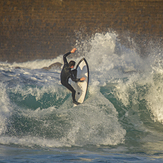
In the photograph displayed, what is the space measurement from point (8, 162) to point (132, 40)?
11933 mm

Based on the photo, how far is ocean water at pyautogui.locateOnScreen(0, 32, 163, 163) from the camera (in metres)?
3.74

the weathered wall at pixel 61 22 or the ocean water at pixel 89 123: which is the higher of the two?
the weathered wall at pixel 61 22

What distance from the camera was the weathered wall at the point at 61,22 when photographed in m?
14.0

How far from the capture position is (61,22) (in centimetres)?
1429

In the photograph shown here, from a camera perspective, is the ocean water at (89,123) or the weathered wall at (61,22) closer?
the ocean water at (89,123)

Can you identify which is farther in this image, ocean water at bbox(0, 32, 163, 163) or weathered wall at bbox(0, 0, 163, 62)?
weathered wall at bbox(0, 0, 163, 62)

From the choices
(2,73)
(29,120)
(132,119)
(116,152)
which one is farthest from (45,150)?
(2,73)

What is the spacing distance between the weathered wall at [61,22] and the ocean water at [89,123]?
6343 millimetres

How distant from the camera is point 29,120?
5.15 metres

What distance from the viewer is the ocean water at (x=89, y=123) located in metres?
3.74

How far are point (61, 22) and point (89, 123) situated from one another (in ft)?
34.1

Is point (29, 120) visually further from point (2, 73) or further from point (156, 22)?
point (156, 22)

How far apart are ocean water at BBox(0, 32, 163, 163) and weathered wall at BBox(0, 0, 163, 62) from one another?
6.34m

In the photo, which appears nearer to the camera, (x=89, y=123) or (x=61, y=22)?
(x=89, y=123)
